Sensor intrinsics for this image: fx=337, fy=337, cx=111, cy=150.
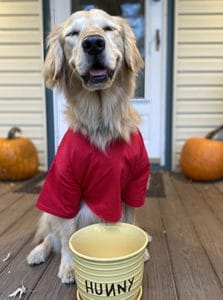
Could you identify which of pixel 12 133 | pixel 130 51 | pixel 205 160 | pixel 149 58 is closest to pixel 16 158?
pixel 12 133

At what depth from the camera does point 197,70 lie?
299 cm

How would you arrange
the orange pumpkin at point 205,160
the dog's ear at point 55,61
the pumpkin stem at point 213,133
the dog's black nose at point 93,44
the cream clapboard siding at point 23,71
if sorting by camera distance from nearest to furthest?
the dog's black nose at point 93,44
the dog's ear at point 55,61
the orange pumpkin at point 205,160
the pumpkin stem at point 213,133
the cream clapboard siding at point 23,71

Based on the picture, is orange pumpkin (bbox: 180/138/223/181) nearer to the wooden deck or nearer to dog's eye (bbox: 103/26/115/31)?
the wooden deck

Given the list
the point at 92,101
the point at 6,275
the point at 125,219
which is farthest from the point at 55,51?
the point at 6,275

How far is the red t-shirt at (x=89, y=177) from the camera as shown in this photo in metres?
1.27

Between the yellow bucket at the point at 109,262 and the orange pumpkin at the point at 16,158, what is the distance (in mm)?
1761

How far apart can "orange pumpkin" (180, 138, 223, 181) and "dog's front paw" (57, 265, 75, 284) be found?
169 centimetres

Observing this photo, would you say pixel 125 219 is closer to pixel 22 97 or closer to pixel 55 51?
pixel 55 51

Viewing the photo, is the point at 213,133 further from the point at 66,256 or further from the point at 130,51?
the point at 66,256

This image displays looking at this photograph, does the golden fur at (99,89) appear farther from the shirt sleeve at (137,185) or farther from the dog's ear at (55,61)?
the shirt sleeve at (137,185)

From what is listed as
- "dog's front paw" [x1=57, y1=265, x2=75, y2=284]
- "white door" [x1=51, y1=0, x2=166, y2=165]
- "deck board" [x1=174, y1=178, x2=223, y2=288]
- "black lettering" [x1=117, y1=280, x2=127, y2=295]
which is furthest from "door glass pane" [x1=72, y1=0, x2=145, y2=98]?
→ "black lettering" [x1=117, y1=280, x2=127, y2=295]

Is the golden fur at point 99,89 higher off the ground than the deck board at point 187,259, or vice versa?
the golden fur at point 99,89

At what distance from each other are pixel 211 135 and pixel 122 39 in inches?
69.0

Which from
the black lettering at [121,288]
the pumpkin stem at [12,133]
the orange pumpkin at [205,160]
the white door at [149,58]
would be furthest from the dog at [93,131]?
the pumpkin stem at [12,133]
